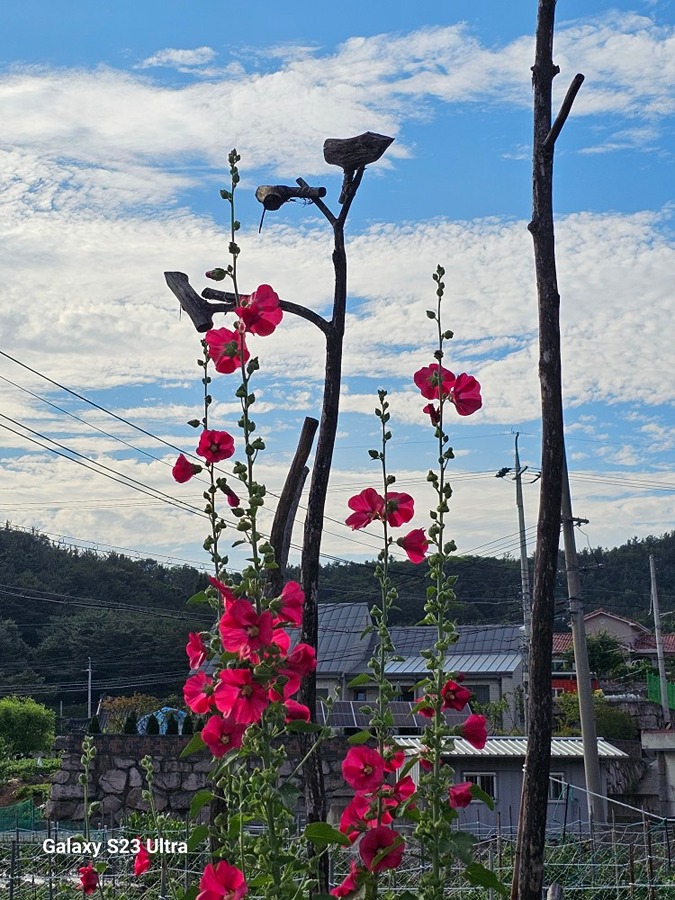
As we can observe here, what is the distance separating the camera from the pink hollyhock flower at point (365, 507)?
2.69 meters

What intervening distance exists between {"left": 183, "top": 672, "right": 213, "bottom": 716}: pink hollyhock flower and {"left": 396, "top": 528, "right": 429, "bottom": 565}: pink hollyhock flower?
1.91 feet

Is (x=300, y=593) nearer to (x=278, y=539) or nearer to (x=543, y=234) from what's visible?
(x=543, y=234)

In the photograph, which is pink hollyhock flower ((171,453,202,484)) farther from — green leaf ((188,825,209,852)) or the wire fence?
the wire fence

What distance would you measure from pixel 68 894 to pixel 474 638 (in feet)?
97.5

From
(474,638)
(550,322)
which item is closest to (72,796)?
(550,322)

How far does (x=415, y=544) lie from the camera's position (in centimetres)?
265

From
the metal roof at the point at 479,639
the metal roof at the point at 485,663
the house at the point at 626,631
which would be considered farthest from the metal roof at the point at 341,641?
the house at the point at 626,631

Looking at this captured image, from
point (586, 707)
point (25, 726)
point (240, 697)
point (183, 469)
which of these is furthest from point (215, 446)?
point (25, 726)

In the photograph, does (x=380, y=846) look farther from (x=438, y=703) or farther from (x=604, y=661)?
(x=604, y=661)

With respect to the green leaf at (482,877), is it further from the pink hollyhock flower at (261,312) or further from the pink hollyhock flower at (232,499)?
the pink hollyhock flower at (261,312)

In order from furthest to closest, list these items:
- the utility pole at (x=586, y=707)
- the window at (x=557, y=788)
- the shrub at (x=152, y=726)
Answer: the window at (x=557, y=788) → the shrub at (x=152, y=726) → the utility pole at (x=586, y=707)

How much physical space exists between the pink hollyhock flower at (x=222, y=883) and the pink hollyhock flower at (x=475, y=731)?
62cm

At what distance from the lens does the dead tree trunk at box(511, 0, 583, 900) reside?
4.44 m

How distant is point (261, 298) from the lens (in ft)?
8.36
